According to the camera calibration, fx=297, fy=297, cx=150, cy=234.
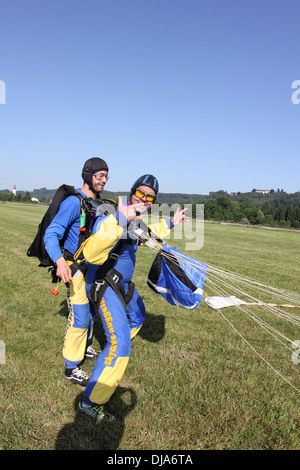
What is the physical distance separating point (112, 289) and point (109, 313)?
24 cm

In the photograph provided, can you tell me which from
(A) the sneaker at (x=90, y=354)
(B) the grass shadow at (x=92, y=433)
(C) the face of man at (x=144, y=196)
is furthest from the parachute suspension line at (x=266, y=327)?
(A) the sneaker at (x=90, y=354)

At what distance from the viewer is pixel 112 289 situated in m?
3.01

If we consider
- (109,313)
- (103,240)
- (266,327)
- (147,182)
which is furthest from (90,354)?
(266,327)

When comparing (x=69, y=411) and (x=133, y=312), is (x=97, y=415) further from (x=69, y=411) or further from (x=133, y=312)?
(x=133, y=312)

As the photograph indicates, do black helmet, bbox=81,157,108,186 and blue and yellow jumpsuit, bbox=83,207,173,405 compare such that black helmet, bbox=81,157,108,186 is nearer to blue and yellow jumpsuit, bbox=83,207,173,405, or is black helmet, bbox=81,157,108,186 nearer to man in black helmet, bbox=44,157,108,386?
man in black helmet, bbox=44,157,108,386

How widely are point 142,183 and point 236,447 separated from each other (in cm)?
262

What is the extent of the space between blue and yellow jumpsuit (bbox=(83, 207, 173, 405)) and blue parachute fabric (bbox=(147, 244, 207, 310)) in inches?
20.6

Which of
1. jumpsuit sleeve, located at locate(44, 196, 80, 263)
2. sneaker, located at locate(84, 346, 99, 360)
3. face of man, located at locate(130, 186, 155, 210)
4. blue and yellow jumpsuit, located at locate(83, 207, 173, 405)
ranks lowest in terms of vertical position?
sneaker, located at locate(84, 346, 99, 360)

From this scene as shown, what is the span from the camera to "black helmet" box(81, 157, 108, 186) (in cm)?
339

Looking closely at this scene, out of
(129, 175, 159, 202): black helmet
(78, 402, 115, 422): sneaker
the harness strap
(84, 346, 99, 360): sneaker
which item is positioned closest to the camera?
(78, 402, 115, 422): sneaker

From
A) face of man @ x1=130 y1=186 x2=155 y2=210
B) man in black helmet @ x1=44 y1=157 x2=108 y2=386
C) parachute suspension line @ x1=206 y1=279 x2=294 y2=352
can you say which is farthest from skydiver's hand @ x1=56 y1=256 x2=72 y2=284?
parachute suspension line @ x1=206 y1=279 x2=294 y2=352
